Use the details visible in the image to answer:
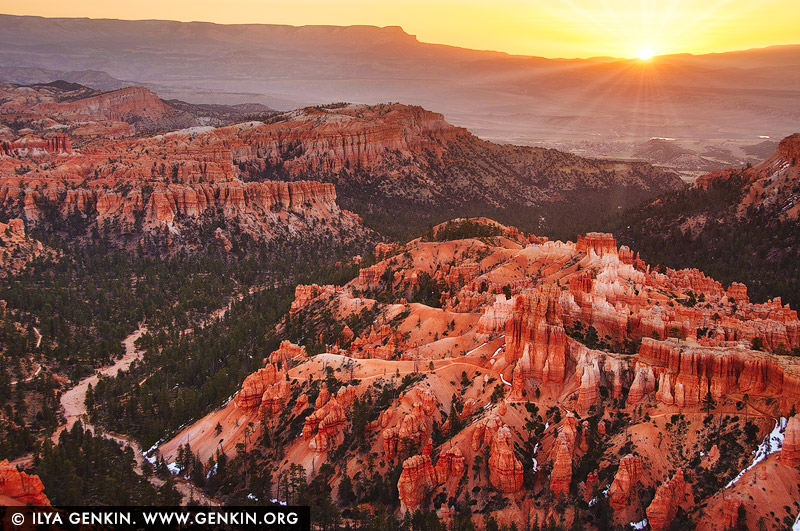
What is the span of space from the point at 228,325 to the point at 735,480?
2631 inches

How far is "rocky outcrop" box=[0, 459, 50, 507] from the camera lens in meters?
39.1

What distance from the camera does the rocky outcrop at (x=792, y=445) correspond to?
41.6m

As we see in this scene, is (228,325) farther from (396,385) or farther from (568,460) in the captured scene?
(568,460)

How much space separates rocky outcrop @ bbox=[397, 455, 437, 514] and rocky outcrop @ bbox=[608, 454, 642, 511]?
1110 centimetres

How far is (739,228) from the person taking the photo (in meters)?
113

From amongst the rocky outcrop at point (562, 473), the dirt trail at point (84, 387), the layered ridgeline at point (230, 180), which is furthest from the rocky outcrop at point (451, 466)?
the layered ridgeline at point (230, 180)

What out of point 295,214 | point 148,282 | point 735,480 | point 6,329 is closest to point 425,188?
point 295,214

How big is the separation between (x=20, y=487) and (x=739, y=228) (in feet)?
335

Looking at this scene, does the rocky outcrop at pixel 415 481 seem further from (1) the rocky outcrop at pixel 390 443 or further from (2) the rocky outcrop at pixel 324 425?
(2) the rocky outcrop at pixel 324 425

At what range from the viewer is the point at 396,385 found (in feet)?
194

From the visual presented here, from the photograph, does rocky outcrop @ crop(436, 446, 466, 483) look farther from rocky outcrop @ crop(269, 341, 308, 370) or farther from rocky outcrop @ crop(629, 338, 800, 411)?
rocky outcrop @ crop(269, 341, 308, 370)

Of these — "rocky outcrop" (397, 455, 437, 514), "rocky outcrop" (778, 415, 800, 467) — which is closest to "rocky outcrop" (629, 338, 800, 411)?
"rocky outcrop" (778, 415, 800, 467)

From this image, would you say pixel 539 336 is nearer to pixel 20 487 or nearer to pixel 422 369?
pixel 422 369

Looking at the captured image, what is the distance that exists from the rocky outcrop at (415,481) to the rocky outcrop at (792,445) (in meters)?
20.1
